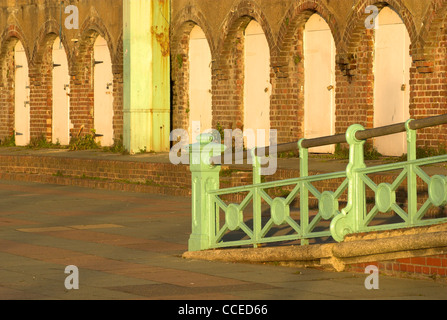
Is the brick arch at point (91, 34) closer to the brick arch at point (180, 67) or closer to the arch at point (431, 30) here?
the brick arch at point (180, 67)

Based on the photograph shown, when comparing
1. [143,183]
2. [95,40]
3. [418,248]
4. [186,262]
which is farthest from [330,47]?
[418,248]

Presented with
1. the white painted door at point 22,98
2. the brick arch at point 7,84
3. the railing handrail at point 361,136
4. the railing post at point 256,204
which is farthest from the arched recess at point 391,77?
the brick arch at point 7,84

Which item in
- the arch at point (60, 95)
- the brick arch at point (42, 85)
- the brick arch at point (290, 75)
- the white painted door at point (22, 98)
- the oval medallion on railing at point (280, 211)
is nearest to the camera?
the oval medallion on railing at point (280, 211)

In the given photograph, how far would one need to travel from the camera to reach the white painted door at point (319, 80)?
20172 mm

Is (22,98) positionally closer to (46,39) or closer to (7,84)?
(7,84)

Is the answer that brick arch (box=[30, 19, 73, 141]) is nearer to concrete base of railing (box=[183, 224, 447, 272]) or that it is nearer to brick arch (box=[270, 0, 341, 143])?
brick arch (box=[270, 0, 341, 143])

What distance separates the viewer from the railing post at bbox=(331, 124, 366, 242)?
9359 millimetres

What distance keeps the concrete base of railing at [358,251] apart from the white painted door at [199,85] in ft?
43.4

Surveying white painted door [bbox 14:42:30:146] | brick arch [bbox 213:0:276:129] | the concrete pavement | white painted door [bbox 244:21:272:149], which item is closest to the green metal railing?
the concrete pavement

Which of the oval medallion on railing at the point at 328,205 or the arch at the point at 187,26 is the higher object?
the arch at the point at 187,26

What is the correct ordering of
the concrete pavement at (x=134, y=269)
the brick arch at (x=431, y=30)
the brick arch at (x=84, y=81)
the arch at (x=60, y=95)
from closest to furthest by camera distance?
the concrete pavement at (x=134, y=269), the brick arch at (x=431, y=30), the brick arch at (x=84, y=81), the arch at (x=60, y=95)

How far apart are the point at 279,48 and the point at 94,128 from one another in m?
7.44

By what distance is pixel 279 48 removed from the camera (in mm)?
20891
